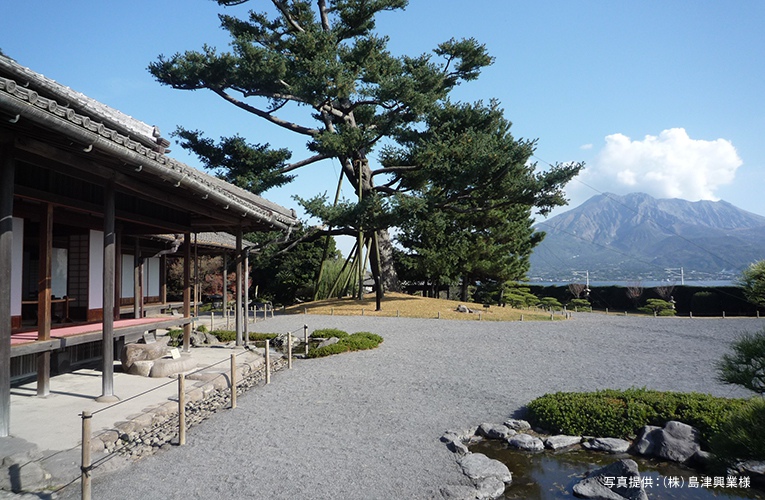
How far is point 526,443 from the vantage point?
655 cm

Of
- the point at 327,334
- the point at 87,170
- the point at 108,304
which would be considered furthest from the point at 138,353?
the point at 327,334

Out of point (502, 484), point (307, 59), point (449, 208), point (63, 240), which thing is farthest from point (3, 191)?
point (449, 208)

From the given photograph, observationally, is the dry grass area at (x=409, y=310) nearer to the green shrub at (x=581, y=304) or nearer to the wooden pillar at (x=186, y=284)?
the green shrub at (x=581, y=304)

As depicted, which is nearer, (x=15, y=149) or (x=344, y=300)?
(x=15, y=149)

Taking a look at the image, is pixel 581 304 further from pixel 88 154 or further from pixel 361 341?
pixel 88 154

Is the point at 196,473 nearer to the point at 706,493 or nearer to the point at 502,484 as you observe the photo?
the point at 502,484

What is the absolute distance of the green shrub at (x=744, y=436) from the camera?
4039 mm

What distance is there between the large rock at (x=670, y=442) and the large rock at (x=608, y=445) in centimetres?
15

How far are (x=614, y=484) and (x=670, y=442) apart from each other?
160cm

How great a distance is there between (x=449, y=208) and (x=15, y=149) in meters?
20.7

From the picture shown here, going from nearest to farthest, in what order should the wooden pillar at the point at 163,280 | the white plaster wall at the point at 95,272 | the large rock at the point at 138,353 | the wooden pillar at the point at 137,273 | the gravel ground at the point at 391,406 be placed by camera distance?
the gravel ground at the point at 391,406
the large rock at the point at 138,353
the white plaster wall at the point at 95,272
the wooden pillar at the point at 137,273
the wooden pillar at the point at 163,280

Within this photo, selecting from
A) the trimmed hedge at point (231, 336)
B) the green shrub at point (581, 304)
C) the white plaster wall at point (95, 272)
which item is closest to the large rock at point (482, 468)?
the white plaster wall at point (95, 272)

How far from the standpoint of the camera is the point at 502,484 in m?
5.33

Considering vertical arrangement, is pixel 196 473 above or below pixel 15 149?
below
